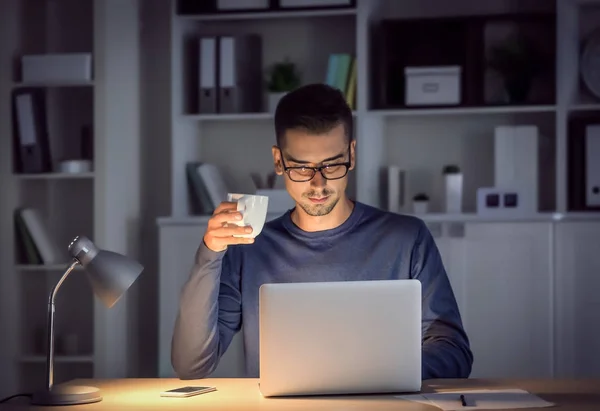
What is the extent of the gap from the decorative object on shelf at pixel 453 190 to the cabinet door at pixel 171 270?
1.05 m

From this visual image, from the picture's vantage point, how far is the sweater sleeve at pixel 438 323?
2.28 m

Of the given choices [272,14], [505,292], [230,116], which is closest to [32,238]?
[230,116]

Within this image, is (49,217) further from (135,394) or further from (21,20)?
(135,394)

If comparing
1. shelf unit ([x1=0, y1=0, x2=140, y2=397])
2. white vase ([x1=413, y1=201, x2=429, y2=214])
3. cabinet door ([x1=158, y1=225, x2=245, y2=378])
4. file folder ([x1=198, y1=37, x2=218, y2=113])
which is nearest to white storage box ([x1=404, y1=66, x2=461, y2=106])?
white vase ([x1=413, y1=201, x2=429, y2=214])

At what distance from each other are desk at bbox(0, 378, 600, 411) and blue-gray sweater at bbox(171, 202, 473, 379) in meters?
0.17

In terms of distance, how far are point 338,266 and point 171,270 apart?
1900mm

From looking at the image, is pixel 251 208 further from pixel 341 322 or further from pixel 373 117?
pixel 373 117

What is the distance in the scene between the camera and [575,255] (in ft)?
13.2

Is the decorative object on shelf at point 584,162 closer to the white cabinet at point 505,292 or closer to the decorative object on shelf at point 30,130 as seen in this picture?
the white cabinet at point 505,292

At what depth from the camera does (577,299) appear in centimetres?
402

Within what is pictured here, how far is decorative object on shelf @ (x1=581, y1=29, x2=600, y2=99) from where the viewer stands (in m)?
4.11

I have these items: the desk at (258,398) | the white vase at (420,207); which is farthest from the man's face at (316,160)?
the white vase at (420,207)

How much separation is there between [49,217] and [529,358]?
2241mm

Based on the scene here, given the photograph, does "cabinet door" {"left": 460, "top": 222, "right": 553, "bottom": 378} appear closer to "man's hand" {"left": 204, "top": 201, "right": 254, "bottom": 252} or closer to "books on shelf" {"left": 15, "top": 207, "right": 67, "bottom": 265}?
"books on shelf" {"left": 15, "top": 207, "right": 67, "bottom": 265}
